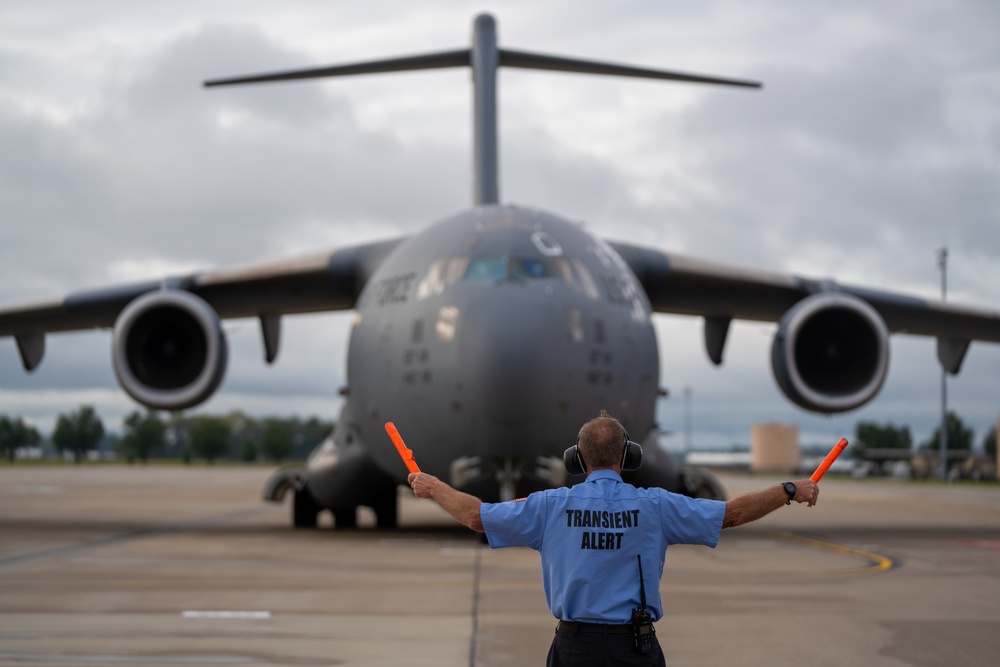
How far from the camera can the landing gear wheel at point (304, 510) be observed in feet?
51.2

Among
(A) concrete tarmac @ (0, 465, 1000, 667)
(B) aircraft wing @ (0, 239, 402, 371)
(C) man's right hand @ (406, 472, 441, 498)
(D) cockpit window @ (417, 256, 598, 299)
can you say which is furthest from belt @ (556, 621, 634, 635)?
(B) aircraft wing @ (0, 239, 402, 371)

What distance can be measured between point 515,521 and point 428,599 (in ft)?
16.0

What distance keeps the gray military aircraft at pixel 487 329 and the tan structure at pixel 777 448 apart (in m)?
79.4

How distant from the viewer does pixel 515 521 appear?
344 centimetres

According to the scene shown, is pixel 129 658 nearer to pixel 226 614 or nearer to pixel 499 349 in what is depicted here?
pixel 226 614

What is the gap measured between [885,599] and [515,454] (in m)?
4.17

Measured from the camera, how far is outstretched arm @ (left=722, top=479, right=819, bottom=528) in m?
3.40

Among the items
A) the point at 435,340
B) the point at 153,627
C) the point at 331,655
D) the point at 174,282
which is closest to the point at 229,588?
the point at 153,627

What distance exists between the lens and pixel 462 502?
3.47 metres

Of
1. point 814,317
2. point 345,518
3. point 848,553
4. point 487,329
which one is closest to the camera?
point 487,329

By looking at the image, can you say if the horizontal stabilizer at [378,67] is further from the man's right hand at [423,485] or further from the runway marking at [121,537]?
the man's right hand at [423,485]

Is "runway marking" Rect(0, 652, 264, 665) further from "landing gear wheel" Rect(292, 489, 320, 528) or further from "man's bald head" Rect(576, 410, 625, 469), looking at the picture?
"landing gear wheel" Rect(292, 489, 320, 528)

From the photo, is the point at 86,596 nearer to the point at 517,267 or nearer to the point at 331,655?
the point at 331,655

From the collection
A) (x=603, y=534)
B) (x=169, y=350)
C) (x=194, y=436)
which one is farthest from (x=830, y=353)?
(x=194, y=436)
